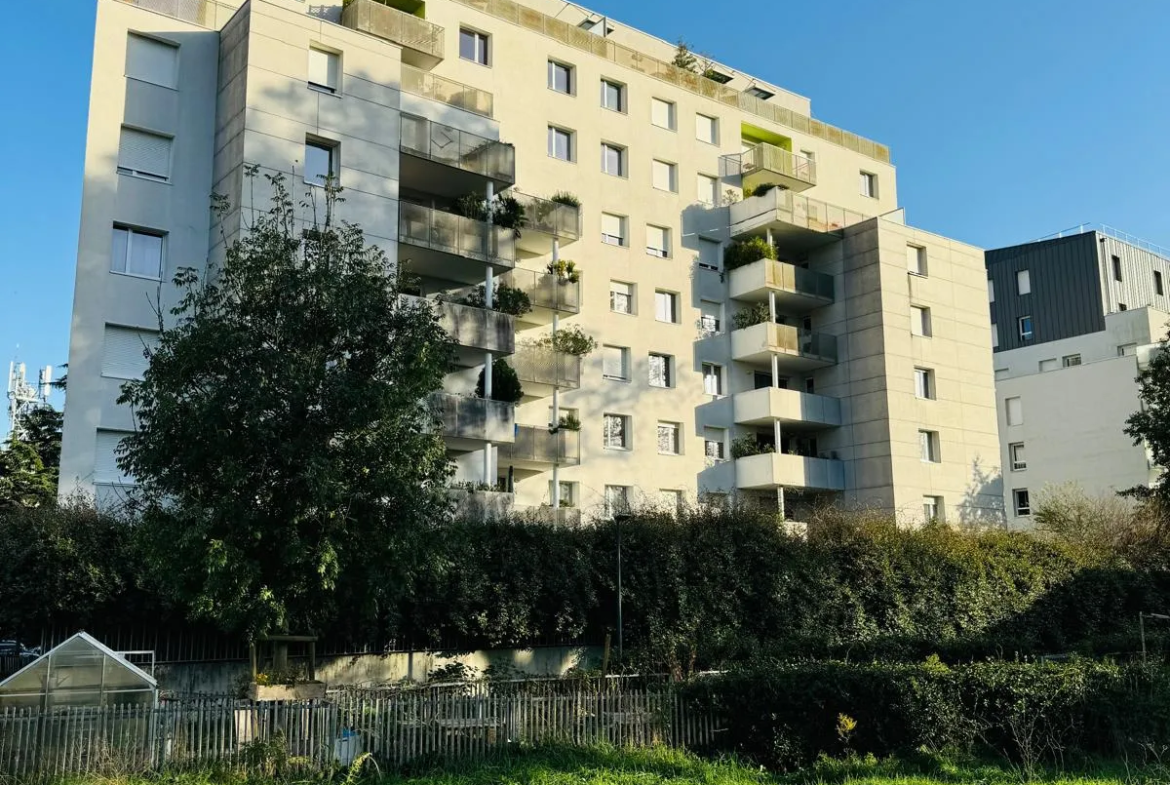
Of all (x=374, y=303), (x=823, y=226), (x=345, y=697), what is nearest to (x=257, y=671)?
(x=345, y=697)

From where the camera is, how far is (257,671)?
19.4 metres

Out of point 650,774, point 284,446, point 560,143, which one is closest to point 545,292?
point 560,143

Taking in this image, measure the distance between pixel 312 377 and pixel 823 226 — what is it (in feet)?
96.8

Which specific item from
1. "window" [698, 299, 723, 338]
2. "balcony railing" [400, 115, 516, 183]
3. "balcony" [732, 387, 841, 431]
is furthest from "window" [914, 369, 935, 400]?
"balcony railing" [400, 115, 516, 183]

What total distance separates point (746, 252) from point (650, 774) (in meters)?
28.5

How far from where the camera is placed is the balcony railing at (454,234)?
1261 inches

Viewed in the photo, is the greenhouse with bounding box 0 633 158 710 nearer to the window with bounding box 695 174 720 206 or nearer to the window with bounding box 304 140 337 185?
the window with bounding box 304 140 337 185

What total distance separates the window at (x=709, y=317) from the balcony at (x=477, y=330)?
10200 mm

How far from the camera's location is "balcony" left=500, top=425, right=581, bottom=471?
33406 millimetres

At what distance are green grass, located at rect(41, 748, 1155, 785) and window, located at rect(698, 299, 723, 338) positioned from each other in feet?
83.6

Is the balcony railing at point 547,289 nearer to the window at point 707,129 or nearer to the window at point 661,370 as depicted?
the window at point 661,370

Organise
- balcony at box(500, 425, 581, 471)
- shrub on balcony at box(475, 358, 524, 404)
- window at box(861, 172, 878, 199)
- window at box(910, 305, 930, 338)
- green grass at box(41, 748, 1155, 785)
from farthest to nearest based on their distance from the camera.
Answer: window at box(861, 172, 878, 199) < window at box(910, 305, 930, 338) < balcony at box(500, 425, 581, 471) < shrub on balcony at box(475, 358, 524, 404) < green grass at box(41, 748, 1155, 785)

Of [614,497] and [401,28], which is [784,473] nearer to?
[614,497]

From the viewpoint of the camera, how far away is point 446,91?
3462cm
